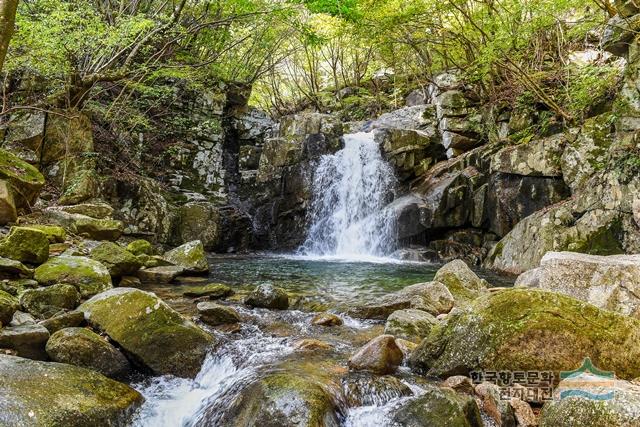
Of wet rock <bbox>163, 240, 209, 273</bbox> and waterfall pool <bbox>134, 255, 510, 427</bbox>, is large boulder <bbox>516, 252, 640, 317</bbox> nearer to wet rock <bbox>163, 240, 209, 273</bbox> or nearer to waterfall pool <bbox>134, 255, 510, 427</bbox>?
waterfall pool <bbox>134, 255, 510, 427</bbox>

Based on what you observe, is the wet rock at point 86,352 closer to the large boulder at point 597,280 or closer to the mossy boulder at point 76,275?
the mossy boulder at point 76,275

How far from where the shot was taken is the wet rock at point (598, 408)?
2.67m

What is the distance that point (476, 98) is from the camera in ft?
56.5

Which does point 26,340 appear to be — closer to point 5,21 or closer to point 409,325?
point 5,21

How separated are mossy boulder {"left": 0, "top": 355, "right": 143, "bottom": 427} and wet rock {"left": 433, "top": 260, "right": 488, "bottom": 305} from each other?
212 inches

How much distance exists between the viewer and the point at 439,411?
3184 millimetres

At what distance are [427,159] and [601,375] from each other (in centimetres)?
1401

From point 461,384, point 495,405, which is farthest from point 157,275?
point 495,405

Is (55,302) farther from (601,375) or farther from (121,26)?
(121,26)

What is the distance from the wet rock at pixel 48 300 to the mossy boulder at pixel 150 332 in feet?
2.25

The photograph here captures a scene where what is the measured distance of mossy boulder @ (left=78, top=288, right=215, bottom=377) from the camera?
425 centimetres

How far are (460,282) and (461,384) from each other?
4167mm

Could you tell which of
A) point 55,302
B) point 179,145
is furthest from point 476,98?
point 55,302
